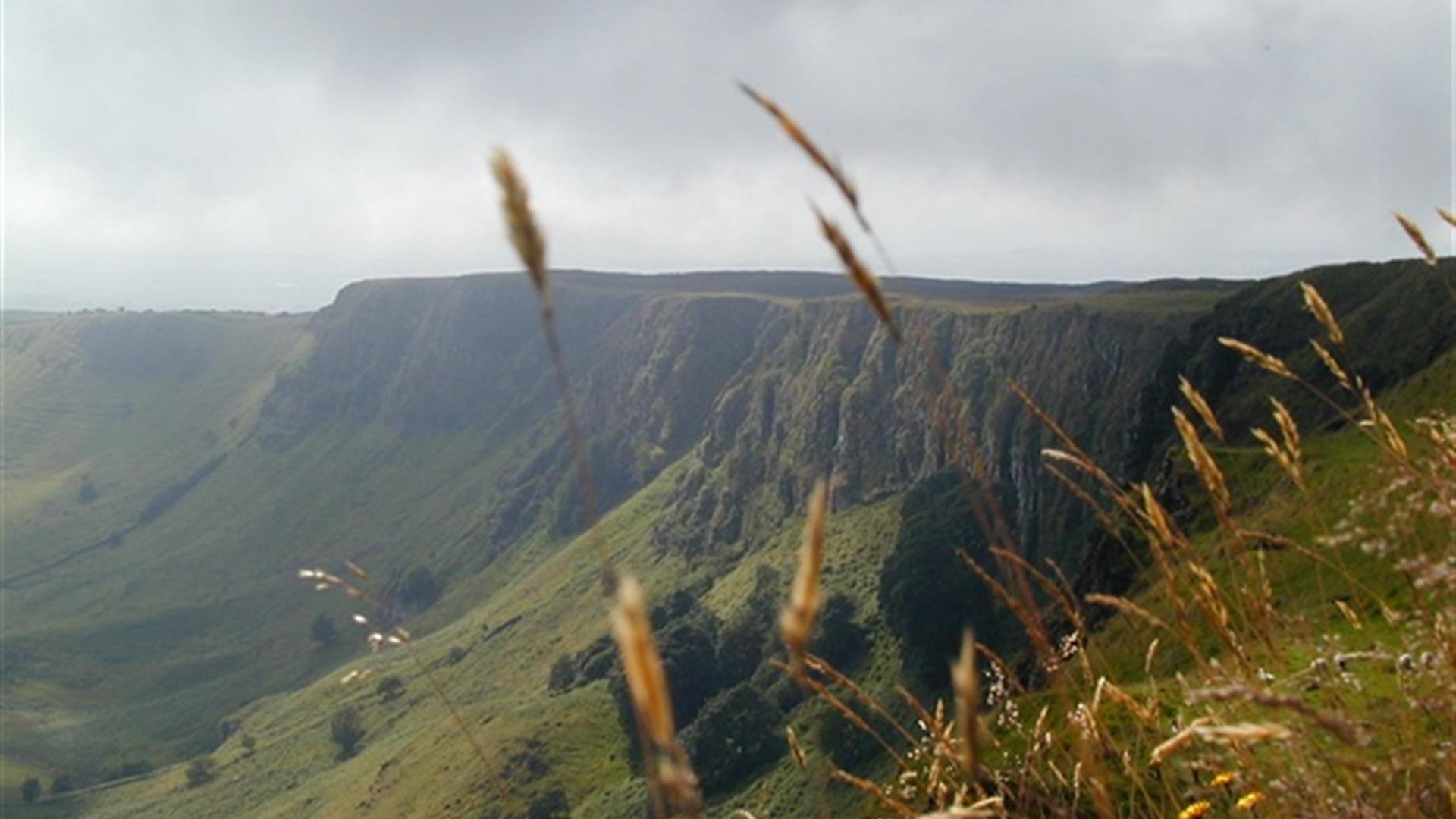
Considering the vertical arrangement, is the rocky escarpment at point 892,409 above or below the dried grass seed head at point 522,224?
below

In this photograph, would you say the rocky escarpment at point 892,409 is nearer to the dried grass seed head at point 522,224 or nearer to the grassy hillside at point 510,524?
the grassy hillside at point 510,524

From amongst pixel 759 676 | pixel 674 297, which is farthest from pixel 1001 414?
pixel 674 297

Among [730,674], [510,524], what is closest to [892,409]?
[730,674]

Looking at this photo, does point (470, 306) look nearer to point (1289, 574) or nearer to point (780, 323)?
point (780, 323)

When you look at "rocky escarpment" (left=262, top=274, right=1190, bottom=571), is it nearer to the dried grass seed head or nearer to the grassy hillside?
the grassy hillside

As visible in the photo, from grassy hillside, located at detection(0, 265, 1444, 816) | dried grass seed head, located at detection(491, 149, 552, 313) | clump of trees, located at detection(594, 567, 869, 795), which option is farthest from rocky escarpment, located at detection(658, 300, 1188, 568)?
dried grass seed head, located at detection(491, 149, 552, 313)

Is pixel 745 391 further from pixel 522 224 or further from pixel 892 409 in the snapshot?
pixel 522 224

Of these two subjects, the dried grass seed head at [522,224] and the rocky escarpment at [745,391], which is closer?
the dried grass seed head at [522,224]

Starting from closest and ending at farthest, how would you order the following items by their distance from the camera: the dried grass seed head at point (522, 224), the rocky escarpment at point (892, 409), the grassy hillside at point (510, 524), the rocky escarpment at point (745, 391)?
1. the dried grass seed head at point (522, 224)
2. the rocky escarpment at point (892, 409)
3. the grassy hillside at point (510, 524)
4. the rocky escarpment at point (745, 391)

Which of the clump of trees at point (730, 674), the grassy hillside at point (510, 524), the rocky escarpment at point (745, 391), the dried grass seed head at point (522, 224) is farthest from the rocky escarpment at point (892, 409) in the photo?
the dried grass seed head at point (522, 224)
